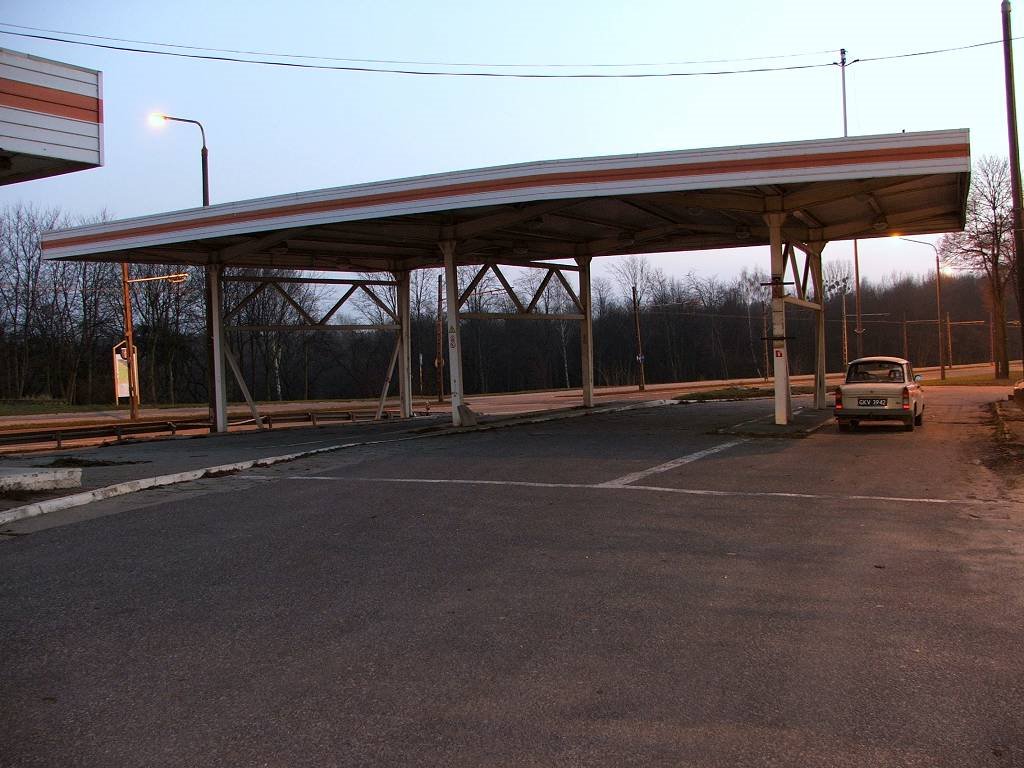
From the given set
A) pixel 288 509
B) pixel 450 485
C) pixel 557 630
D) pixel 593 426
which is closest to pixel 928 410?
pixel 593 426

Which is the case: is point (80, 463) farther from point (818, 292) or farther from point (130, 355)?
point (130, 355)

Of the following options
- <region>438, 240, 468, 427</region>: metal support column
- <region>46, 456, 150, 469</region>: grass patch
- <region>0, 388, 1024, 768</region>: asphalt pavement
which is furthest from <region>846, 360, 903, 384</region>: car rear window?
<region>46, 456, 150, 469</region>: grass patch

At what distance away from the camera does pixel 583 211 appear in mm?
19109

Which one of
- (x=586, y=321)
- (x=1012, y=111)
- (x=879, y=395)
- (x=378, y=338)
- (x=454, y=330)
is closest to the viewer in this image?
(x=879, y=395)

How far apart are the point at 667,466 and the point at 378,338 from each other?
2876 inches

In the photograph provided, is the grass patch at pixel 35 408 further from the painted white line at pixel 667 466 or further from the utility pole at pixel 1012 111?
the utility pole at pixel 1012 111

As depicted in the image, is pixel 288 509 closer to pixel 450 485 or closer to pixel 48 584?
pixel 450 485

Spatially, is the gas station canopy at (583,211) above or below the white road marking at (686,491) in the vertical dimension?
above

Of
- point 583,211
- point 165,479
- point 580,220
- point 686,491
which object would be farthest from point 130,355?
point 686,491

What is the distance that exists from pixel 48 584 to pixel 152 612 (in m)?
1.34

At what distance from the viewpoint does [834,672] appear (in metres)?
4.10

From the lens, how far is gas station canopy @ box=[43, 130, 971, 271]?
46.3 feet

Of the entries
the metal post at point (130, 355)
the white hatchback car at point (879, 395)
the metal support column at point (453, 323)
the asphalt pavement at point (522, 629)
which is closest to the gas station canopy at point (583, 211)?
the metal support column at point (453, 323)

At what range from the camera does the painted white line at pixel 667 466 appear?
1053 centimetres
